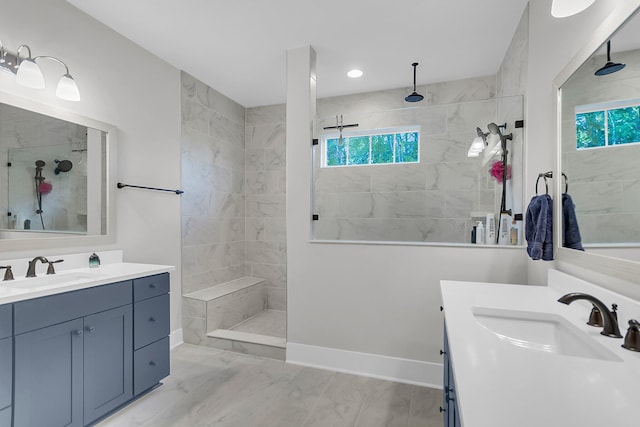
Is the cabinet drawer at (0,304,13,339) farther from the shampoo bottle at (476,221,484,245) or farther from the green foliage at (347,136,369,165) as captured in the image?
the shampoo bottle at (476,221,484,245)

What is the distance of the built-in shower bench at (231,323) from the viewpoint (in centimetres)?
286

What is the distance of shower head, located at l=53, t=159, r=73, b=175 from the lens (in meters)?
2.09

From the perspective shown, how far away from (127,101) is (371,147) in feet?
6.79

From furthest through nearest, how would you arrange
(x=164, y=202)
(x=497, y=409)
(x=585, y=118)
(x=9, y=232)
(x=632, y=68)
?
(x=164, y=202), (x=9, y=232), (x=585, y=118), (x=632, y=68), (x=497, y=409)

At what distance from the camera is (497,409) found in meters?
0.60

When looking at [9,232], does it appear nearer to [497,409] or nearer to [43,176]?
[43,176]

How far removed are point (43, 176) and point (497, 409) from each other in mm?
2606

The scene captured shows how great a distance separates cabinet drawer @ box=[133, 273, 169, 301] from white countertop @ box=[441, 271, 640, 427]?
6.12 feet

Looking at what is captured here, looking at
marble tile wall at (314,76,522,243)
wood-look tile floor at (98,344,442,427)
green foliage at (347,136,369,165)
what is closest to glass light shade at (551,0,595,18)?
marble tile wall at (314,76,522,243)

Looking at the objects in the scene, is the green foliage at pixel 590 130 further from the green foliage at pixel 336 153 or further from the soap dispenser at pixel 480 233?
the green foliage at pixel 336 153

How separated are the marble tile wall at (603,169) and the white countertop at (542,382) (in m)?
0.26

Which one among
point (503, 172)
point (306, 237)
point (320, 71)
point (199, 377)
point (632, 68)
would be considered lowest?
point (199, 377)

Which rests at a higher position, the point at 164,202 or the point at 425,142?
the point at 425,142

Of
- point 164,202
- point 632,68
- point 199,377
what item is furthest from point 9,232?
point 632,68
